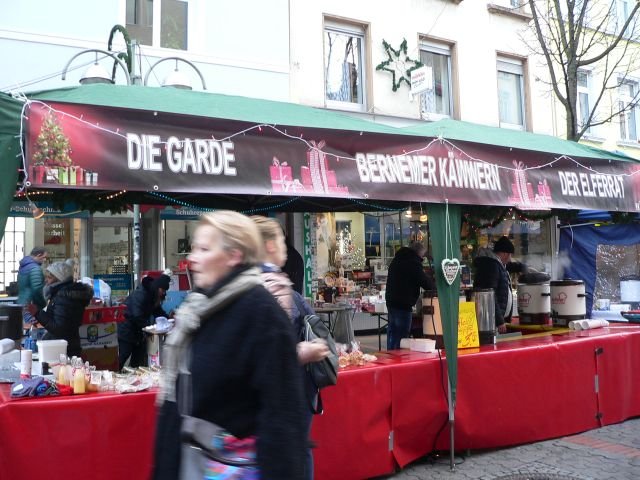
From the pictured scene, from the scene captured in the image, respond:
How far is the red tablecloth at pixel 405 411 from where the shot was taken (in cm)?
329

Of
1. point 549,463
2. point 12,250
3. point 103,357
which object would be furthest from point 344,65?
point 549,463

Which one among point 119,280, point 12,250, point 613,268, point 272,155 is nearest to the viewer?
point 272,155

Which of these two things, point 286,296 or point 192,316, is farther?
point 286,296

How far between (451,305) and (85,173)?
2988 mm

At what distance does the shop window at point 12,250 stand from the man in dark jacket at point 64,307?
556 centimetres

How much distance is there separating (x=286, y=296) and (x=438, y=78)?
448 inches

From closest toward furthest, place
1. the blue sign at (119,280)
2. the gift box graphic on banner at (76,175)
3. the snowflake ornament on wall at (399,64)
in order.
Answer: the gift box graphic on banner at (76,175), the blue sign at (119,280), the snowflake ornament on wall at (399,64)

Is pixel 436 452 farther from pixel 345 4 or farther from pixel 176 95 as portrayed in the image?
pixel 345 4

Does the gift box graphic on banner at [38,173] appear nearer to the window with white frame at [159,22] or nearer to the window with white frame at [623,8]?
the window with white frame at [159,22]

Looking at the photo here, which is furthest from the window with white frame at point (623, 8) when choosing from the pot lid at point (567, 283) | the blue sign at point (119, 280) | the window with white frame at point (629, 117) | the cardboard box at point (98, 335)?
the cardboard box at point (98, 335)

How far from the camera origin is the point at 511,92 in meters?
14.0

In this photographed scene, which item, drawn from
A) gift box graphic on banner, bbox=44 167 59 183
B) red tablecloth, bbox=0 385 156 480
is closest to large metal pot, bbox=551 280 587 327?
red tablecloth, bbox=0 385 156 480

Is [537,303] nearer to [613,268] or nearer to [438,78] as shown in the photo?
[613,268]

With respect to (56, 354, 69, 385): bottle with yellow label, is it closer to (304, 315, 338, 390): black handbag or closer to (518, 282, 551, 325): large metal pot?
(304, 315, 338, 390): black handbag
